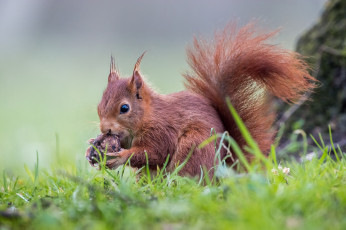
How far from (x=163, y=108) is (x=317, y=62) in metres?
1.11

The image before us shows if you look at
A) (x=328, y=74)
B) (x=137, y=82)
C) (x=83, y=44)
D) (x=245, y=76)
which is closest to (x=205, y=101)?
(x=245, y=76)

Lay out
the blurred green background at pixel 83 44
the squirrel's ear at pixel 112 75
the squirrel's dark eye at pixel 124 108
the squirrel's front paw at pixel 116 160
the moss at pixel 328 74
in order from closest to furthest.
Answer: the squirrel's front paw at pixel 116 160 < the squirrel's dark eye at pixel 124 108 < the squirrel's ear at pixel 112 75 < the moss at pixel 328 74 < the blurred green background at pixel 83 44

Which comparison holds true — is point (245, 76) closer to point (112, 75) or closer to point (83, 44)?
point (112, 75)

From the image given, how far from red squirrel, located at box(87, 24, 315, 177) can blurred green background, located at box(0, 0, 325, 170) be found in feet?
10.9

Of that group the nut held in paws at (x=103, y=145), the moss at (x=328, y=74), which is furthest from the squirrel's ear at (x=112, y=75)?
the moss at (x=328, y=74)

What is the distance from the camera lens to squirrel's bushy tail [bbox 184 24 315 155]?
94.3 inches

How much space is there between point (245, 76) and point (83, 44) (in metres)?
11.0

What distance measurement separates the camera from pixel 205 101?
2.59 m

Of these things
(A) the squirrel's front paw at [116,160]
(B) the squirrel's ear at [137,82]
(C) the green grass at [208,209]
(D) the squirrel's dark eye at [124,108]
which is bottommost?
(A) the squirrel's front paw at [116,160]

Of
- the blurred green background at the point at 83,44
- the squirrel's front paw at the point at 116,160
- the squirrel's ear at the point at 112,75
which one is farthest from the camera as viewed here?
the blurred green background at the point at 83,44

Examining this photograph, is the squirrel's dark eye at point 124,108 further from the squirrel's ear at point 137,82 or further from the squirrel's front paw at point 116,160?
the squirrel's front paw at point 116,160

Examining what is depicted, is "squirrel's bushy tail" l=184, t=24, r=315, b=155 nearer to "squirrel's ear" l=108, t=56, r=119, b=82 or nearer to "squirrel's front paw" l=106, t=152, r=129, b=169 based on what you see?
"squirrel's ear" l=108, t=56, r=119, b=82

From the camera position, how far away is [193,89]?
2.70 metres

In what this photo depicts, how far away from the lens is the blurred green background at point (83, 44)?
7.32 m
